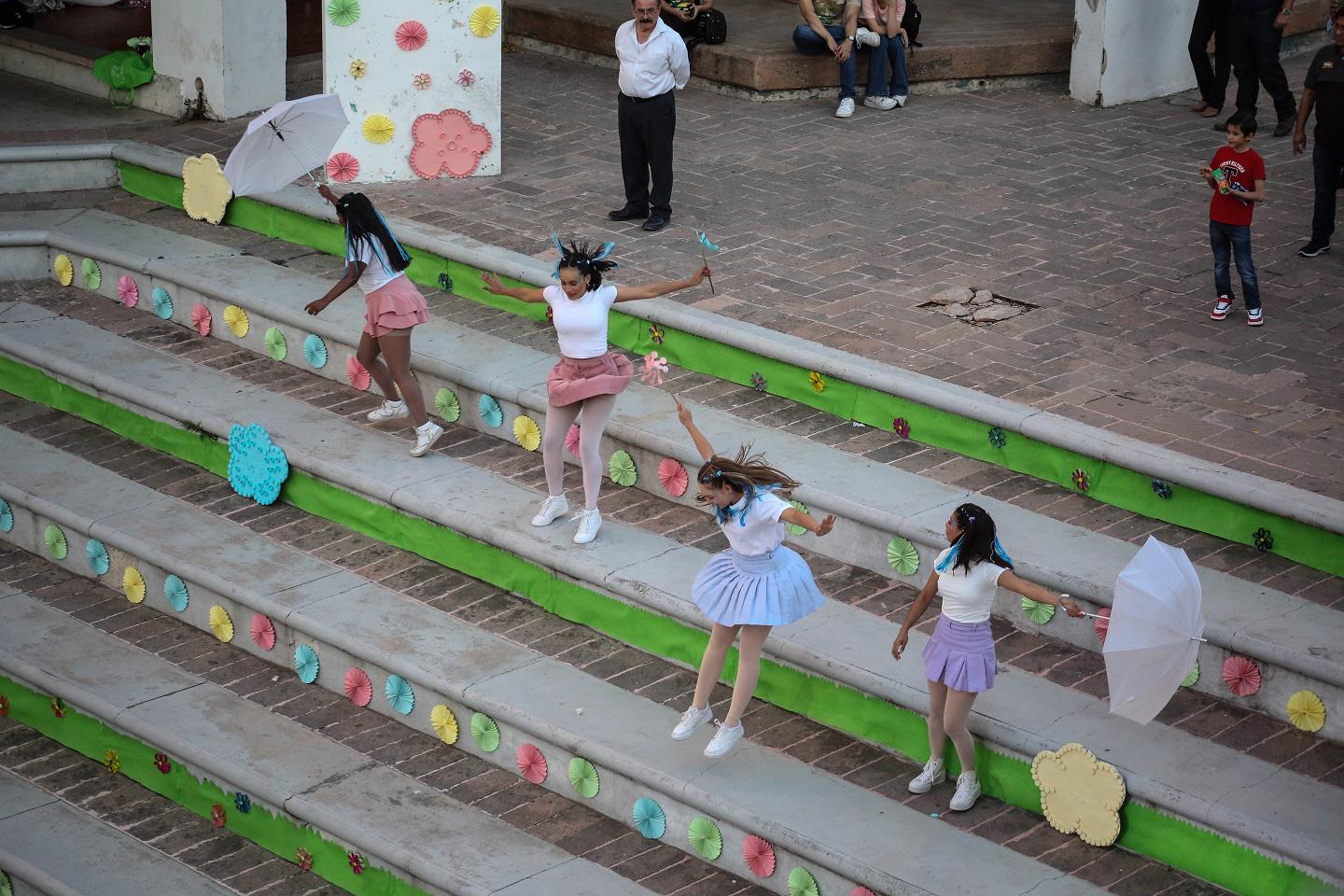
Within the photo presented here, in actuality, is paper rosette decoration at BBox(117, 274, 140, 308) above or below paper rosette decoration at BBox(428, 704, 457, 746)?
above

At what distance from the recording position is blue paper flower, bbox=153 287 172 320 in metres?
11.7

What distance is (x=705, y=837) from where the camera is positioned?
7.34 meters

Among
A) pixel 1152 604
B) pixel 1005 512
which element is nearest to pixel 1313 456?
pixel 1005 512

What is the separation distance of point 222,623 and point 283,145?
8.89ft

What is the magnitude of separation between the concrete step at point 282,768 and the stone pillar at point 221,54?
5626 mm

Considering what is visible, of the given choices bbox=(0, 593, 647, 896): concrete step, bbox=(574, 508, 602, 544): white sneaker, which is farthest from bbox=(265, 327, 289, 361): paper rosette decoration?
bbox=(574, 508, 602, 544): white sneaker

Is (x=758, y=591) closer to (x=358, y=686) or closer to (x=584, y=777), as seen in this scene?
Answer: (x=584, y=777)

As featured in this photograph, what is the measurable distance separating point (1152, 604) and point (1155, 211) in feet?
22.0

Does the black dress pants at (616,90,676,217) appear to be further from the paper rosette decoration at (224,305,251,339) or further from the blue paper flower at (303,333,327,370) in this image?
the paper rosette decoration at (224,305,251,339)

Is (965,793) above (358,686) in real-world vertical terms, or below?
above

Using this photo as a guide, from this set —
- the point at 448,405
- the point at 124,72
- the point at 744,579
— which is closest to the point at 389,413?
the point at 448,405

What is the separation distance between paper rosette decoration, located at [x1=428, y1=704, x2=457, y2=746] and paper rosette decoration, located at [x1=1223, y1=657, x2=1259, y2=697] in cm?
342

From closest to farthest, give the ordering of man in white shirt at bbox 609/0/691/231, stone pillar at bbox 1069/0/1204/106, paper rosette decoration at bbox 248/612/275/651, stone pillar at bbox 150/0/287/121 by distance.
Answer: paper rosette decoration at bbox 248/612/275/651 → man in white shirt at bbox 609/0/691/231 → stone pillar at bbox 150/0/287/121 → stone pillar at bbox 1069/0/1204/106

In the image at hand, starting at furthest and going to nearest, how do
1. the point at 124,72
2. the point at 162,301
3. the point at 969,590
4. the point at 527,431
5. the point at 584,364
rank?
the point at 124,72 < the point at 162,301 < the point at 527,431 < the point at 584,364 < the point at 969,590
